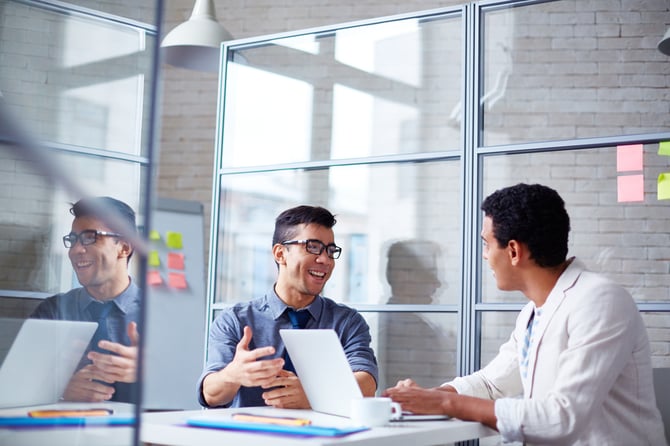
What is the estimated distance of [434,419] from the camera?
1907 millimetres

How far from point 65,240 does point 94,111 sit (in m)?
0.16

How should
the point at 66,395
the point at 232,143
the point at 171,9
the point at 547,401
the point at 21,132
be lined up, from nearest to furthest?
the point at 21,132, the point at 66,395, the point at 547,401, the point at 232,143, the point at 171,9

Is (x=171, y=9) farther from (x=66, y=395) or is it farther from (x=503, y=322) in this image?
(x=66, y=395)

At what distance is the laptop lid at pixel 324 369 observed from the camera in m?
1.83

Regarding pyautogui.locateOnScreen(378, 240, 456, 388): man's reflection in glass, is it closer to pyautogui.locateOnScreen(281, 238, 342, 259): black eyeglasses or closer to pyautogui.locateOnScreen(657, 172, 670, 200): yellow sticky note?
pyautogui.locateOnScreen(281, 238, 342, 259): black eyeglasses

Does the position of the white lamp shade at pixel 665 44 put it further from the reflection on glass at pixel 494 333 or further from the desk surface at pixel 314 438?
the desk surface at pixel 314 438

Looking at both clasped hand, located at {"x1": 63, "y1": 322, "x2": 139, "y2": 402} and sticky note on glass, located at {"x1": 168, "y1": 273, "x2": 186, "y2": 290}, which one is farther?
sticky note on glass, located at {"x1": 168, "y1": 273, "x2": 186, "y2": 290}

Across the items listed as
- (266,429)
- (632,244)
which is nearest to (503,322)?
(632,244)

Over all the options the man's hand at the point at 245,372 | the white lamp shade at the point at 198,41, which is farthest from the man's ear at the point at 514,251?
the white lamp shade at the point at 198,41

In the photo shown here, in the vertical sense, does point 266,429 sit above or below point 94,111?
below

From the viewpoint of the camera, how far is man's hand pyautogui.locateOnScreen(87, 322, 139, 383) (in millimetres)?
825

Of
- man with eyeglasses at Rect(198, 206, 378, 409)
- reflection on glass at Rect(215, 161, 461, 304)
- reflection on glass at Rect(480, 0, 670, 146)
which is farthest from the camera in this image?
reflection on glass at Rect(215, 161, 461, 304)

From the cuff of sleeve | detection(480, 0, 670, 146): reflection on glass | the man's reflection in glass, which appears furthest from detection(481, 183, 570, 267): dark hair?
the man's reflection in glass

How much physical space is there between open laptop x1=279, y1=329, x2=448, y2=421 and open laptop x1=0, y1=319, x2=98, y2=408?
0.87m
